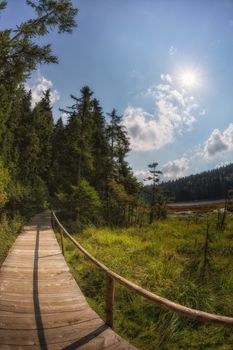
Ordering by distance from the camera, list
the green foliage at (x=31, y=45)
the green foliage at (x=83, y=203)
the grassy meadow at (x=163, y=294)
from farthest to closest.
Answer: the green foliage at (x=83, y=203) → the green foliage at (x=31, y=45) → the grassy meadow at (x=163, y=294)

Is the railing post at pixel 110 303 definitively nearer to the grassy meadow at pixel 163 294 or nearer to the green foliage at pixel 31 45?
the grassy meadow at pixel 163 294

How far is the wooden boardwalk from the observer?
4.11 m

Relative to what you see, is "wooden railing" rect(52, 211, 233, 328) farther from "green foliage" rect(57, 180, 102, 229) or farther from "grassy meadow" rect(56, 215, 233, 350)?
"green foliage" rect(57, 180, 102, 229)

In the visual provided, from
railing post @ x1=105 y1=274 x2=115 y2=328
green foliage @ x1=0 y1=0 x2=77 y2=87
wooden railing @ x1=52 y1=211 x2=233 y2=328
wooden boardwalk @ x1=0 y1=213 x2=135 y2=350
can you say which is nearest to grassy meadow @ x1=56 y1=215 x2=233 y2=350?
railing post @ x1=105 y1=274 x2=115 y2=328

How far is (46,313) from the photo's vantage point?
5.20 meters

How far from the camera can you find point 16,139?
1035 inches

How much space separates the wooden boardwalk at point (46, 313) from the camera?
13.5ft

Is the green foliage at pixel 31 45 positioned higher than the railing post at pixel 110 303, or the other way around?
the green foliage at pixel 31 45

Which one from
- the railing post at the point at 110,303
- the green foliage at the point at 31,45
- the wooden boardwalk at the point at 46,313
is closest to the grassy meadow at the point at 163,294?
the railing post at the point at 110,303

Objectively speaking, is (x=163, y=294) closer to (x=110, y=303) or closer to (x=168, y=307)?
(x=110, y=303)

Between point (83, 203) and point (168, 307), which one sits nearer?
point (168, 307)

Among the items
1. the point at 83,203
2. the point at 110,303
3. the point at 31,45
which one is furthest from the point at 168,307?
the point at 83,203

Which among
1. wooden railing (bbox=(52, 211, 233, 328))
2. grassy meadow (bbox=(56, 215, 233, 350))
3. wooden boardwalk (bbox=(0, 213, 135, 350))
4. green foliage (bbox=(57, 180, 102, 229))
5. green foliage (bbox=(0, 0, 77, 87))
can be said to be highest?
green foliage (bbox=(0, 0, 77, 87))

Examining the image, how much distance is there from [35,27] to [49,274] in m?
9.10
